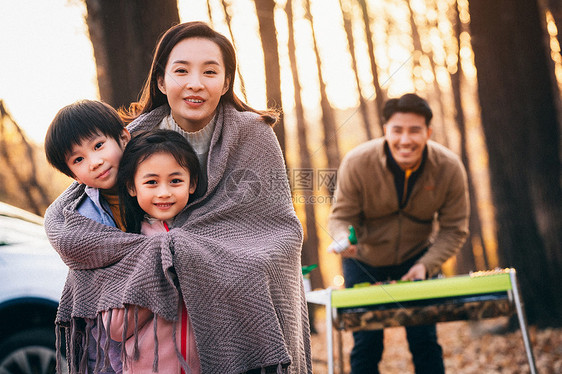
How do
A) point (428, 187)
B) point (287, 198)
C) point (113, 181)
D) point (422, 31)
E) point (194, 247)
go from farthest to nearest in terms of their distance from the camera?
point (422, 31), point (428, 187), point (287, 198), point (113, 181), point (194, 247)

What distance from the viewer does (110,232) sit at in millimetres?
1948

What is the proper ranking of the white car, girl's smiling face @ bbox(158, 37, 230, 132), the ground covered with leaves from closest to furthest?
1. girl's smiling face @ bbox(158, 37, 230, 132)
2. the white car
3. the ground covered with leaves

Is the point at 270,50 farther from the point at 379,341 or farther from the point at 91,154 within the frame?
the point at 91,154

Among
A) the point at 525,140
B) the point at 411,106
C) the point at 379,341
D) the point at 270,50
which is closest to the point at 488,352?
the point at 525,140

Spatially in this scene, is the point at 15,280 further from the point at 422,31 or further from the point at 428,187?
the point at 422,31

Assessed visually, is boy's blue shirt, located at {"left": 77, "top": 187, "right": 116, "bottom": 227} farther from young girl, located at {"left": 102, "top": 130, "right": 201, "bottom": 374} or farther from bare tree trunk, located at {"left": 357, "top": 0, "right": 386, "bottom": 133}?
bare tree trunk, located at {"left": 357, "top": 0, "right": 386, "bottom": 133}

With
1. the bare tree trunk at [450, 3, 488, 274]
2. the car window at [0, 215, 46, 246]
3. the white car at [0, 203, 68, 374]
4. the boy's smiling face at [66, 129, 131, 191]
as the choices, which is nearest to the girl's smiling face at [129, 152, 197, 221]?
the boy's smiling face at [66, 129, 131, 191]

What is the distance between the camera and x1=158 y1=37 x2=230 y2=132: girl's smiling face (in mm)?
2215

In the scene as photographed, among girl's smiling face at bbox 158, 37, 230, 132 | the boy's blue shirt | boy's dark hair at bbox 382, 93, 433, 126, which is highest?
boy's dark hair at bbox 382, 93, 433, 126

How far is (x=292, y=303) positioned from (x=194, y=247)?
425mm

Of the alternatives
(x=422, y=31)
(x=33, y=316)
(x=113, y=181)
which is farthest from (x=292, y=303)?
(x=422, y=31)

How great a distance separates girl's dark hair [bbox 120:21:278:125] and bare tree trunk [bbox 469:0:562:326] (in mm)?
4292

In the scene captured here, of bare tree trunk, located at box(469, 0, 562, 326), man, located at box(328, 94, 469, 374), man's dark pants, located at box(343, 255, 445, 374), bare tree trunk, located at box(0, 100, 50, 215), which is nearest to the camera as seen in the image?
man's dark pants, located at box(343, 255, 445, 374)

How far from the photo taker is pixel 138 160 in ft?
6.54
